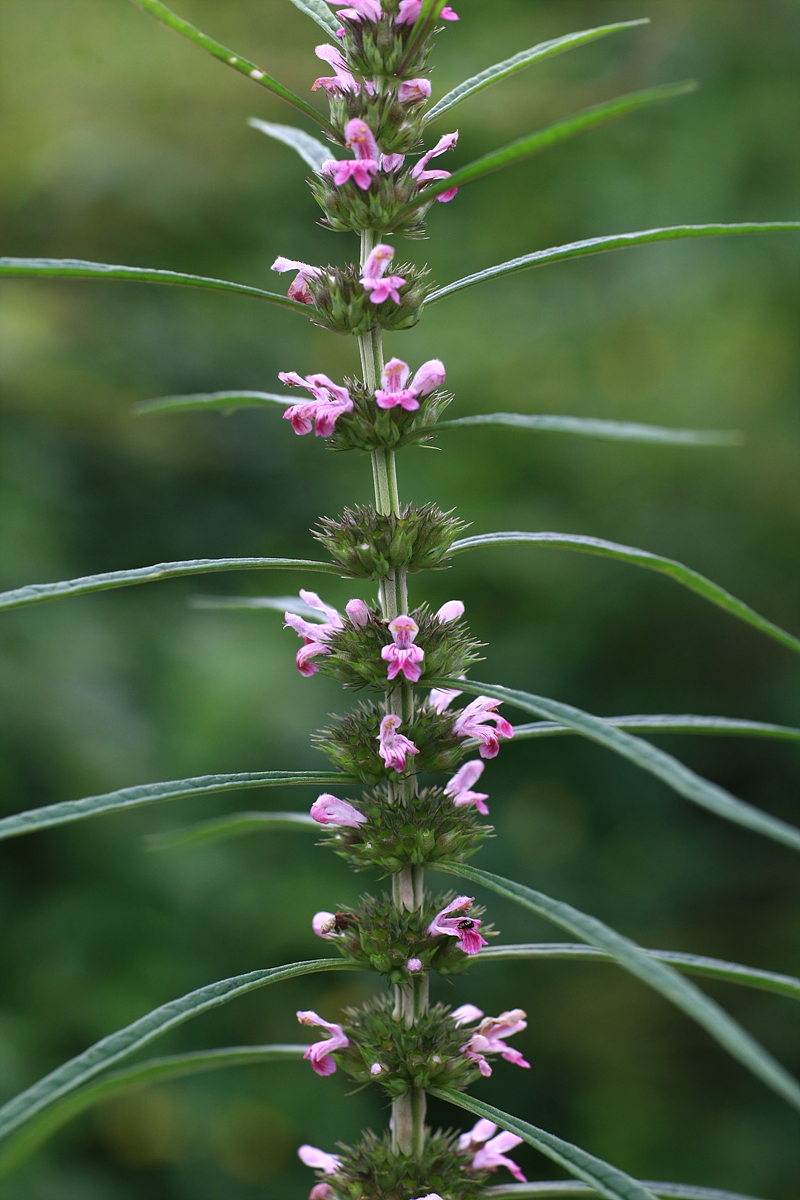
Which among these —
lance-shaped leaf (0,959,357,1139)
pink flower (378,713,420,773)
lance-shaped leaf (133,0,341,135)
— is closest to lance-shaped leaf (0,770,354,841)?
pink flower (378,713,420,773)

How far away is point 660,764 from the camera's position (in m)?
0.69

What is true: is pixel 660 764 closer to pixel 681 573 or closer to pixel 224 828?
pixel 681 573

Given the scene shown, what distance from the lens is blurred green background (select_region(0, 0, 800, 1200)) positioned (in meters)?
3.13

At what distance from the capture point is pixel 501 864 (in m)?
3.71

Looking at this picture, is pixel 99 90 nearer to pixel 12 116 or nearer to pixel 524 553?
pixel 12 116

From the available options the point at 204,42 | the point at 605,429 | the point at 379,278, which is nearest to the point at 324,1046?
the point at 605,429

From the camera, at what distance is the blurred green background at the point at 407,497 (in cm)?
313

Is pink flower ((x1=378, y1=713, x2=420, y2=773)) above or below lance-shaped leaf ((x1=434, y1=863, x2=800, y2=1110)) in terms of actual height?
above

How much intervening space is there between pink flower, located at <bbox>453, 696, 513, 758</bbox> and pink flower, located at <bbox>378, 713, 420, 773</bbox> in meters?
0.10

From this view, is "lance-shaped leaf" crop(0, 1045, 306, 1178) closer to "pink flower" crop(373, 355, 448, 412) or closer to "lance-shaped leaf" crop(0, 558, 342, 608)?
"lance-shaped leaf" crop(0, 558, 342, 608)

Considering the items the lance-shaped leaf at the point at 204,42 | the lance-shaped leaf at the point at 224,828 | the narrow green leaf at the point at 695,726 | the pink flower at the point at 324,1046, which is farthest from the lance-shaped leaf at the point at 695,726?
the lance-shaped leaf at the point at 204,42

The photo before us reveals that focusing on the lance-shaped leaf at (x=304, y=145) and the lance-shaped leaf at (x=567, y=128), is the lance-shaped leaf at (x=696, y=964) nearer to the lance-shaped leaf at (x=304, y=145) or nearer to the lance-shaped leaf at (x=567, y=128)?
the lance-shaped leaf at (x=567, y=128)

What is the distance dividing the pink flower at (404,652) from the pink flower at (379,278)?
0.31 m

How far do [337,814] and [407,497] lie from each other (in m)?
2.70
